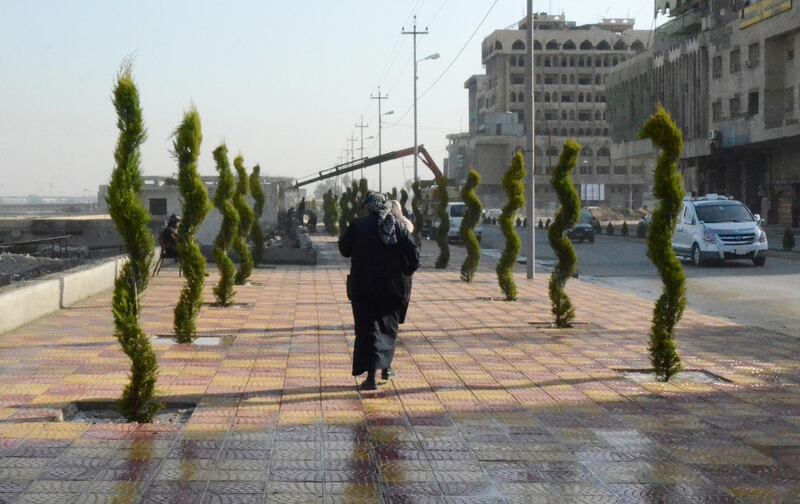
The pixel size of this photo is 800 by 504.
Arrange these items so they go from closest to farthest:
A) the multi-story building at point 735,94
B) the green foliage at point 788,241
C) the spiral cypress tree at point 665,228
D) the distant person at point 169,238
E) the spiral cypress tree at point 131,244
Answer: the spiral cypress tree at point 131,244 < the spiral cypress tree at point 665,228 < the distant person at point 169,238 < the green foliage at point 788,241 < the multi-story building at point 735,94

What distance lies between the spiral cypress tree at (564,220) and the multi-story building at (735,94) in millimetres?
35290

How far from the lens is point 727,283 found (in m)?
22.7

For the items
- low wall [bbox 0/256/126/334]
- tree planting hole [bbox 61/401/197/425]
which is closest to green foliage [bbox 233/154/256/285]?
low wall [bbox 0/256/126/334]

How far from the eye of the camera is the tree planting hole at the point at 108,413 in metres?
7.60

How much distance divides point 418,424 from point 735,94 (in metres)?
55.6

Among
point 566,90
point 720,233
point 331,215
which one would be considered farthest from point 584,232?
point 566,90

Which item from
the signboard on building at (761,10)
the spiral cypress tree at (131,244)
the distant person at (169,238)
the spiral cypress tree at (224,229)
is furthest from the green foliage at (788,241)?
the spiral cypress tree at (131,244)

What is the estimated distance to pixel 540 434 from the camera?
710 cm

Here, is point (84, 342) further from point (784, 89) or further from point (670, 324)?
point (784, 89)

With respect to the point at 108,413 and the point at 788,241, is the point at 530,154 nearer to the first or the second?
the point at 788,241

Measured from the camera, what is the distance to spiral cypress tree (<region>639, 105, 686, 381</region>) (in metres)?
9.75

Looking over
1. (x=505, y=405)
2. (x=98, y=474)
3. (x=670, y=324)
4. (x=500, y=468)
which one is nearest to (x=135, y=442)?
(x=98, y=474)

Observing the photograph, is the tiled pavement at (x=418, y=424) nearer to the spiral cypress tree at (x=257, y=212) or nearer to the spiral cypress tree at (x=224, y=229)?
the spiral cypress tree at (x=224, y=229)

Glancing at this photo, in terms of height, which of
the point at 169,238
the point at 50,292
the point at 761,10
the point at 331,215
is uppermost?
the point at 761,10
